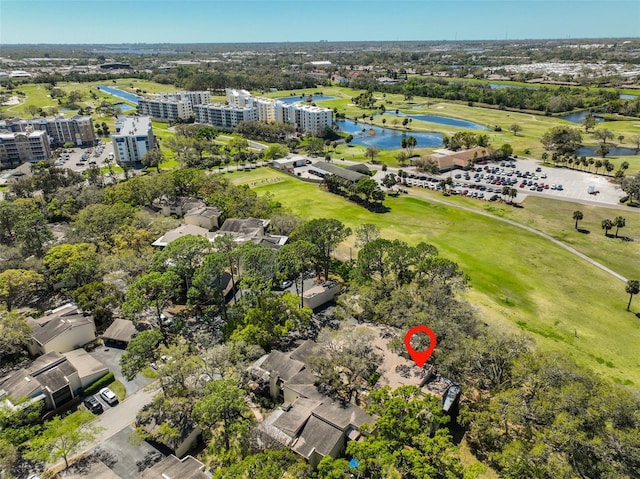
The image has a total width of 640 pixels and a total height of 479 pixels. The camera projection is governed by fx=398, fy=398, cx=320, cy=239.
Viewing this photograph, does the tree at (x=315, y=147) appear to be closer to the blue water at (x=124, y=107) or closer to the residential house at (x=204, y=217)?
the residential house at (x=204, y=217)

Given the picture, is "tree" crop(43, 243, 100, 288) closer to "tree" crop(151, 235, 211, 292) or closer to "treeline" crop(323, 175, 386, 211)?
"tree" crop(151, 235, 211, 292)

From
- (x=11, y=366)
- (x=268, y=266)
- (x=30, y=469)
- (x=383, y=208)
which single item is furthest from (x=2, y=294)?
(x=383, y=208)

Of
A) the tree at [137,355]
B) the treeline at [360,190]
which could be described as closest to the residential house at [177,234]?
the tree at [137,355]

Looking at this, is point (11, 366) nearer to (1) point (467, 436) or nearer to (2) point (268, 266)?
(2) point (268, 266)

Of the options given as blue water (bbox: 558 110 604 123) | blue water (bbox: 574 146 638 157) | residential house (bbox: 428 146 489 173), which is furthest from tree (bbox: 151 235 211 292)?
blue water (bbox: 558 110 604 123)

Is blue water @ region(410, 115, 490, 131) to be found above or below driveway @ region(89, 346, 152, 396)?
above

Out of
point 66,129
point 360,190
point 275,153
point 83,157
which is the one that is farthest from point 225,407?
point 66,129
